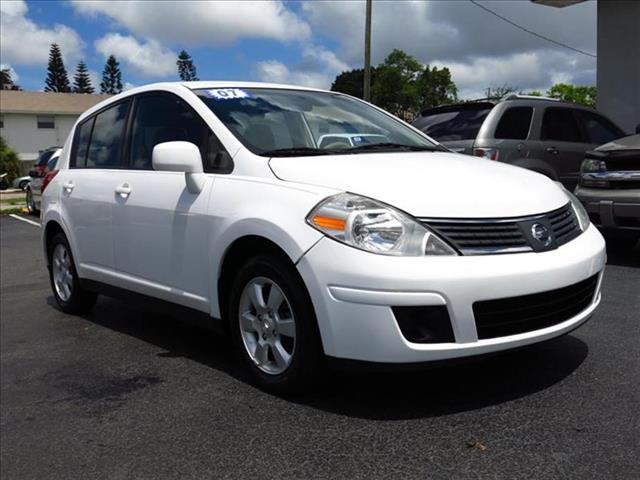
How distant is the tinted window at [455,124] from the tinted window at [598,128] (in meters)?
1.90

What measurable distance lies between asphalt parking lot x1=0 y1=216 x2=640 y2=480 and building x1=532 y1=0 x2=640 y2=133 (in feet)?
41.6

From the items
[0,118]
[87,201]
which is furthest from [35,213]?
[0,118]

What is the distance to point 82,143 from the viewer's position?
18.0 ft

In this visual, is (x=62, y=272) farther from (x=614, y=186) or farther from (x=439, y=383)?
(x=614, y=186)

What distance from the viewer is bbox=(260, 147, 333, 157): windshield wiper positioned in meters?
3.72

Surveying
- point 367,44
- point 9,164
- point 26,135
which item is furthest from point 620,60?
point 26,135

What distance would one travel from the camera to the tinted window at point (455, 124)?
7531 millimetres

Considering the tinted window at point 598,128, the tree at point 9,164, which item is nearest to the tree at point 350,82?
the tree at point 9,164

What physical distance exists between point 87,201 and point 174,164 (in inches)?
59.8

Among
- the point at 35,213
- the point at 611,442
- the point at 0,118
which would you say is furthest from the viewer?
the point at 0,118

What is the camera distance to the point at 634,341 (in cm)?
409

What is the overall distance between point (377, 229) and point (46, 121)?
4836 centimetres

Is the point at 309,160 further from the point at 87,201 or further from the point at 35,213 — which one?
the point at 35,213

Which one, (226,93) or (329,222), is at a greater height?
(226,93)
